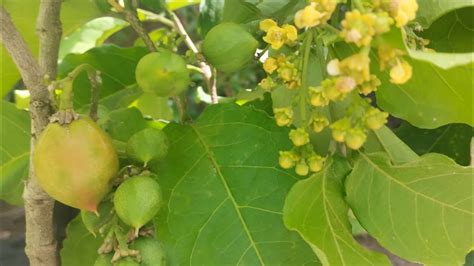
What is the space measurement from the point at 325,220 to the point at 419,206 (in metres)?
0.08

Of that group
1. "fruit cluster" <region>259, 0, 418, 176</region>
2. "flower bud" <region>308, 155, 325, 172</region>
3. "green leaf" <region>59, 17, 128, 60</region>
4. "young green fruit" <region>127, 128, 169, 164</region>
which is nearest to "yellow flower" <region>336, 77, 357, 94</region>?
"fruit cluster" <region>259, 0, 418, 176</region>

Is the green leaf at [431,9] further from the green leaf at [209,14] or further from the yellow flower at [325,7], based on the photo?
the green leaf at [209,14]

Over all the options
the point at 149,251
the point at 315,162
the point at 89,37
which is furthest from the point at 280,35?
the point at 89,37

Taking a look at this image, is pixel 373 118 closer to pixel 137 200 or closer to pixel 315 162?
pixel 315 162

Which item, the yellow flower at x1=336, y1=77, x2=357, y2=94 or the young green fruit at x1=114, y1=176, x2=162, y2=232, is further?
the young green fruit at x1=114, y1=176, x2=162, y2=232

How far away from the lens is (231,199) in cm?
64

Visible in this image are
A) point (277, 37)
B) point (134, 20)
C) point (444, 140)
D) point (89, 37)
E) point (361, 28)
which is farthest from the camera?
point (89, 37)

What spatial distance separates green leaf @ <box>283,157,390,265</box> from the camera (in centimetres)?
58

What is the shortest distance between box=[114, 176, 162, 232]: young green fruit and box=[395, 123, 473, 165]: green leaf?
13.4 inches

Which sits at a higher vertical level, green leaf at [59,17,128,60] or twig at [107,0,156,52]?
twig at [107,0,156,52]

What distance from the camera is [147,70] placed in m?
0.58

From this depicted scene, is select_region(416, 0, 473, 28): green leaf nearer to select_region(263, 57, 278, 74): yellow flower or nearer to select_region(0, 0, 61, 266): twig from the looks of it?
select_region(263, 57, 278, 74): yellow flower

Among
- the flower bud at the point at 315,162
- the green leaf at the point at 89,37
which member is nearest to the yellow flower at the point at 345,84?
the flower bud at the point at 315,162

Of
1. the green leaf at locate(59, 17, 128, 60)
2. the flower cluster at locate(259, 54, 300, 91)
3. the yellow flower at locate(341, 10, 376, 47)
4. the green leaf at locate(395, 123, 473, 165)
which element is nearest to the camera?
the yellow flower at locate(341, 10, 376, 47)
